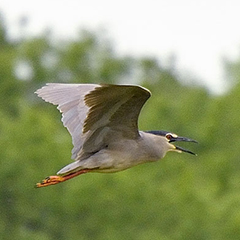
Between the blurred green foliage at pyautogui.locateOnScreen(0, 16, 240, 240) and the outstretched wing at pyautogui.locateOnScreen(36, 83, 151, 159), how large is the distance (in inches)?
588

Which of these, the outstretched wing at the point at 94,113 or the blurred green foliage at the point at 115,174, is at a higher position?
the outstretched wing at the point at 94,113

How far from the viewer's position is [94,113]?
12.8 m

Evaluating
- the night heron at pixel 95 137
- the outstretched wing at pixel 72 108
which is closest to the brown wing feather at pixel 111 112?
the night heron at pixel 95 137

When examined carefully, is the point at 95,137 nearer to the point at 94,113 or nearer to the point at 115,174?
the point at 94,113

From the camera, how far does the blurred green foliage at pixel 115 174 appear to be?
97.6 feet

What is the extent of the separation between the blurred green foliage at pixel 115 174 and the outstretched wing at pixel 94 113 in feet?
49.0

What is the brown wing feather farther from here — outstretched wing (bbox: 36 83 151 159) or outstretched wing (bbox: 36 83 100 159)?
outstretched wing (bbox: 36 83 100 159)

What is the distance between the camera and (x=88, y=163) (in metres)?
13.4

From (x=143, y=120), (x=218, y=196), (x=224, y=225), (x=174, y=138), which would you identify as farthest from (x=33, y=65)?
(x=174, y=138)

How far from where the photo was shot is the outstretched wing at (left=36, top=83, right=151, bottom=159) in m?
12.6

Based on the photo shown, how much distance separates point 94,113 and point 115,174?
18191 mm

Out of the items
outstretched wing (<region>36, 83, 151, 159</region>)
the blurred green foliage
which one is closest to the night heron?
outstretched wing (<region>36, 83, 151, 159</region>)

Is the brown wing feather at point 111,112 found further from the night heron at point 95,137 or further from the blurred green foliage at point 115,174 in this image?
the blurred green foliage at point 115,174

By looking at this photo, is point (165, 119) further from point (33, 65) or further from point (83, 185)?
point (83, 185)
